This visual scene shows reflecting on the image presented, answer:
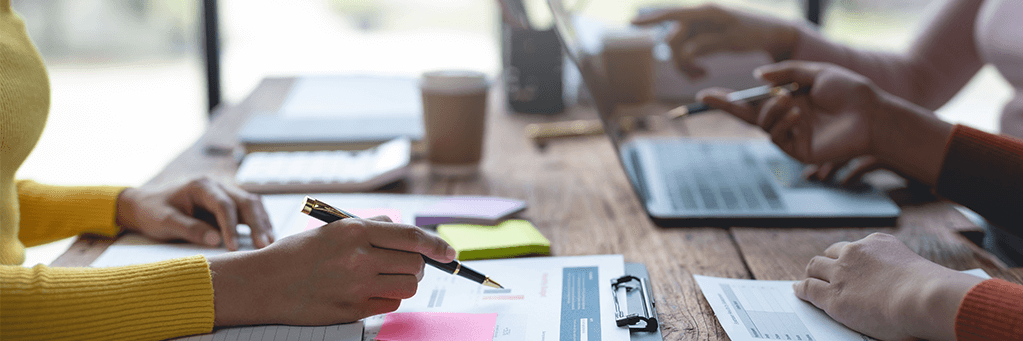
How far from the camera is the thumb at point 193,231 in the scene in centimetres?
79

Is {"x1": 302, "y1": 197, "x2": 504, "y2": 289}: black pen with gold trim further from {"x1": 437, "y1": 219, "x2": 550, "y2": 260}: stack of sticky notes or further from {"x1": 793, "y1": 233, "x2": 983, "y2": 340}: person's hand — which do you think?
{"x1": 793, "y1": 233, "x2": 983, "y2": 340}: person's hand

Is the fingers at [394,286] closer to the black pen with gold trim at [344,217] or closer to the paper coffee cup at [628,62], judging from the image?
the black pen with gold trim at [344,217]

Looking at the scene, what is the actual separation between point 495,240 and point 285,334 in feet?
0.90

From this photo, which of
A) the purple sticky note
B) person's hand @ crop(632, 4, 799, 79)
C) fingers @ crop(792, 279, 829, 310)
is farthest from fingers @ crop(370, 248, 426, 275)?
person's hand @ crop(632, 4, 799, 79)

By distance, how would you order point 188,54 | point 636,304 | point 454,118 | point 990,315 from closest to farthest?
point 990,315 → point 636,304 → point 454,118 → point 188,54

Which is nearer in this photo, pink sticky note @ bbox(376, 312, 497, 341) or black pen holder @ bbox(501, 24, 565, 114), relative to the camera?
pink sticky note @ bbox(376, 312, 497, 341)

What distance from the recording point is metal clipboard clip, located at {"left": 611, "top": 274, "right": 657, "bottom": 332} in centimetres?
59

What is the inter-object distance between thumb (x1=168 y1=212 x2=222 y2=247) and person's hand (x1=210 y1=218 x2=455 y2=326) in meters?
0.20

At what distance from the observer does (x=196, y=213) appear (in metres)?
0.84

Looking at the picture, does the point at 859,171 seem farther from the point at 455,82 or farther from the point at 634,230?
the point at 455,82

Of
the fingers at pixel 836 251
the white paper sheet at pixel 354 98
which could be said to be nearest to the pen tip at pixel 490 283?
the fingers at pixel 836 251

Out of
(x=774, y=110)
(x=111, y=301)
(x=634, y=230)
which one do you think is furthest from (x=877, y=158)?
(x=111, y=301)

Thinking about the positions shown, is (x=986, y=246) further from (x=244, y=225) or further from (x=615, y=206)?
(x=244, y=225)

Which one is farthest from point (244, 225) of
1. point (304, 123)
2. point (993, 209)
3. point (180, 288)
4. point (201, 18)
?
point (201, 18)
